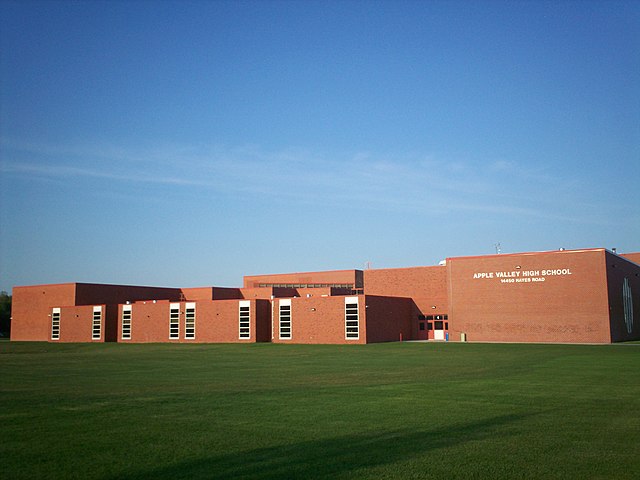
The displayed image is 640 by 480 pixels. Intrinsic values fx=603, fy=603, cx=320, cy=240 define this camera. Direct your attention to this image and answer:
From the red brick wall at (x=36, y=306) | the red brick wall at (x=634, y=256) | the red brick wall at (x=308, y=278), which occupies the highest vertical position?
the red brick wall at (x=634, y=256)

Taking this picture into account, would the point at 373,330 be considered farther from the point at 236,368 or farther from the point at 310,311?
the point at 236,368

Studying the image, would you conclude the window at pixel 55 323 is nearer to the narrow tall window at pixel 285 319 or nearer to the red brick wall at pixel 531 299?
the narrow tall window at pixel 285 319

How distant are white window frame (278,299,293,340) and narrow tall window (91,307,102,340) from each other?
2295 centimetres

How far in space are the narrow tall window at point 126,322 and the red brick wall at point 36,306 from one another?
9.76 m

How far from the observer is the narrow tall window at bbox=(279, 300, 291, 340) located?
58.0 m

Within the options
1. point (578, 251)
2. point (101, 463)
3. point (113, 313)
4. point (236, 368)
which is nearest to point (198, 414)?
point (101, 463)

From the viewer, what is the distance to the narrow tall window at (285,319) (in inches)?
2282

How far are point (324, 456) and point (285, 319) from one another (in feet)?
161

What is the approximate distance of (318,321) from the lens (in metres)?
56.2

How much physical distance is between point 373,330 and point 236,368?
29.6 m

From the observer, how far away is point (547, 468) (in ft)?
28.8

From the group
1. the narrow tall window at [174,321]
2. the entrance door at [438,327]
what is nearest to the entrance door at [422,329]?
the entrance door at [438,327]

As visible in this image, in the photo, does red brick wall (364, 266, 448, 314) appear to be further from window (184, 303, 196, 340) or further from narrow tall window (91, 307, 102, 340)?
narrow tall window (91, 307, 102, 340)

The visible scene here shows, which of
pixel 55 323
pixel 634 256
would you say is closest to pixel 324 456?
pixel 55 323
